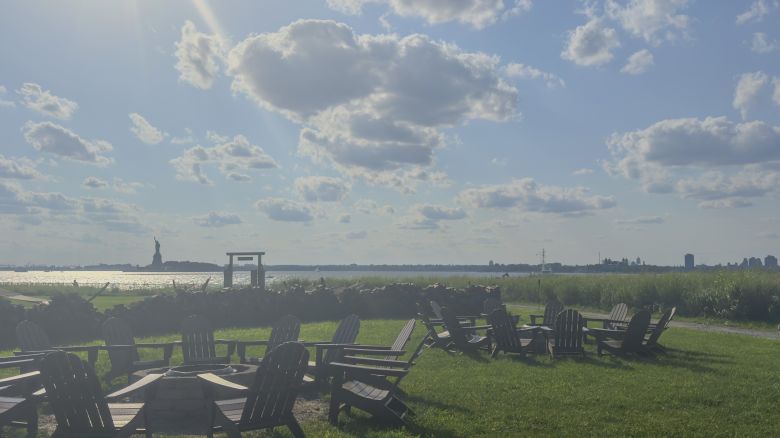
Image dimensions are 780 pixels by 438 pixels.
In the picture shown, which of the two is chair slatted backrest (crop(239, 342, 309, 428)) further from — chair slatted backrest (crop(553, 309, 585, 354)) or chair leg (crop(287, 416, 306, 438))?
chair slatted backrest (crop(553, 309, 585, 354))

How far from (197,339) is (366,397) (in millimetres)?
3906

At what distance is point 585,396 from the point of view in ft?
26.6

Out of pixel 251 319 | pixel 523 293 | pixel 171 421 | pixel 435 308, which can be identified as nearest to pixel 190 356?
pixel 171 421

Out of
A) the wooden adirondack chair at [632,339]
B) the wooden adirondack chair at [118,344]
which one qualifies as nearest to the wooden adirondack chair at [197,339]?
the wooden adirondack chair at [118,344]

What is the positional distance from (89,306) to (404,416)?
1213cm

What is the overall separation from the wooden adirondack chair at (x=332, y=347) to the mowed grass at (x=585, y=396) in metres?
0.45

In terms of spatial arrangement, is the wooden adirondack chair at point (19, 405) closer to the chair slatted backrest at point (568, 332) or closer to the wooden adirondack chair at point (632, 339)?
the chair slatted backrest at point (568, 332)

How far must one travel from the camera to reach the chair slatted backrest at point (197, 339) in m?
9.63

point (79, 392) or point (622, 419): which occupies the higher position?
point (79, 392)

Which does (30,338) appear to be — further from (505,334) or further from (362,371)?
(505,334)

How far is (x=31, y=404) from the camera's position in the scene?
21.1 ft

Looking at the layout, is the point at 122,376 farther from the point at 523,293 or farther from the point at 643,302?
the point at 523,293

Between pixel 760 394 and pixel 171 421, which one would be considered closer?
pixel 171 421

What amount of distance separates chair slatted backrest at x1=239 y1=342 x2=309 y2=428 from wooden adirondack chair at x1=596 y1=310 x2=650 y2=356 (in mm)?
7668
